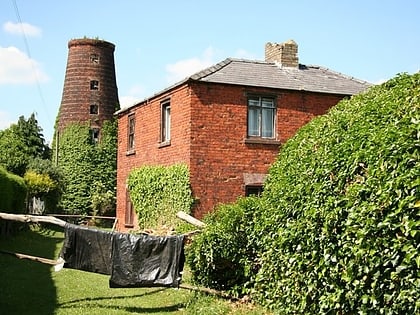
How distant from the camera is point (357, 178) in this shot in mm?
7473

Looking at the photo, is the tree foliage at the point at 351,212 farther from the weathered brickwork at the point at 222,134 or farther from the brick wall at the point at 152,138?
the brick wall at the point at 152,138

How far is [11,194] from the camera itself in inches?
1000

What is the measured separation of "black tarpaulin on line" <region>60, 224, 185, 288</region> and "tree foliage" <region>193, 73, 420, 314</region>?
2.68 metres

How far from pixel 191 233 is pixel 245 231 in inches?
53.2

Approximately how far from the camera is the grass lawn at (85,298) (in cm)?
1202

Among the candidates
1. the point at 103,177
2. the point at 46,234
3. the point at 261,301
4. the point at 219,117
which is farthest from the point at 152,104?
the point at 103,177

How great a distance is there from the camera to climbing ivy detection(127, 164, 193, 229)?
21125mm

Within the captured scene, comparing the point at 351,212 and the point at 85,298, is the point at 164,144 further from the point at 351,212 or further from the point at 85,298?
the point at 351,212

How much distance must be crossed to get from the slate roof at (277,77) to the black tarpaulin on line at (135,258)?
9.15 meters

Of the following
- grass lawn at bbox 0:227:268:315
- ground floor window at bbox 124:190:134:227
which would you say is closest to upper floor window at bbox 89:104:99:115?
ground floor window at bbox 124:190:134:227

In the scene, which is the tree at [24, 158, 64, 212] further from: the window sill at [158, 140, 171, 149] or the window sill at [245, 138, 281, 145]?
the window sill at [245, 138, 281, 145]

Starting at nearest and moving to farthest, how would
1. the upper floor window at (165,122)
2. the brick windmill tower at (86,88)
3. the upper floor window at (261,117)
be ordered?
the upper floor window at (261,117) → the upper floor window at (165,122) → the brick windmill tower at (86,88)

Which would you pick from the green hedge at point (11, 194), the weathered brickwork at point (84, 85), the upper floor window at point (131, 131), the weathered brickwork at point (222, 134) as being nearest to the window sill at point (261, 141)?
the weathered brickwork at point (222, 134)

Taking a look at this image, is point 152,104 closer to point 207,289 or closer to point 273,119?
point 273,119
